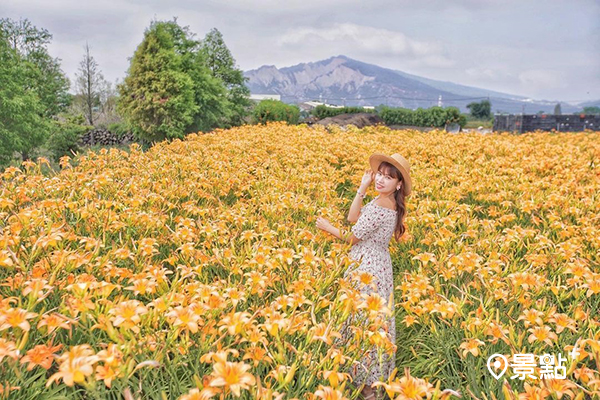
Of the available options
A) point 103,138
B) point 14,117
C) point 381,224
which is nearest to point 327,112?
point 103,138

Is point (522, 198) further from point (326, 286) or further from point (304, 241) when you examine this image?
point (326, 286)

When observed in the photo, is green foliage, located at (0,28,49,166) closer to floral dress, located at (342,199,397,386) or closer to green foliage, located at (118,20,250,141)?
green foliage, located at (118,20,250,141)

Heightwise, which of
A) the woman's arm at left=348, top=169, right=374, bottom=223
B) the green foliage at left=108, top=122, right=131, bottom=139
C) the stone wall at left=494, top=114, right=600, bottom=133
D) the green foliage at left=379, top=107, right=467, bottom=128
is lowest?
the woman's arm at left=348, top=169, right=374, bottom=223

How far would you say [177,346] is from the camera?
5.42 ft

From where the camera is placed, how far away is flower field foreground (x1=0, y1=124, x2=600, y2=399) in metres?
1.52

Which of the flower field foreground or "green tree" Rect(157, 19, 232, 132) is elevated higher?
"green tree" Rect(157, 19, 232, 132)

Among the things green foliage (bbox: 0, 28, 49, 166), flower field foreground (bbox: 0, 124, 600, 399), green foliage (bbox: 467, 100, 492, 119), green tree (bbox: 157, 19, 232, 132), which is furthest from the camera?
green foliage (bbox: 467, 100, 492, 119)

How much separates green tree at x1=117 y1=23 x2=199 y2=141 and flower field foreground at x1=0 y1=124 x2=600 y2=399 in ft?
22.4

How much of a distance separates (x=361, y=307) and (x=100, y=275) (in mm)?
1460

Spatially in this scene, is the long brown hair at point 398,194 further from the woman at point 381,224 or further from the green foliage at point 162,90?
the green foliage at point 162,90

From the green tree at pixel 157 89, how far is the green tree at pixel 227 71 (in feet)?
19.4

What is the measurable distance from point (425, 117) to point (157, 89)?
691 inches

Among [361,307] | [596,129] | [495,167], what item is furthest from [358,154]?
[596,129]

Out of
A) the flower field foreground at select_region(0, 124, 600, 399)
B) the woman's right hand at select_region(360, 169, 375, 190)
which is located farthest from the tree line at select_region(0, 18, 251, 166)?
the woman's right hand at select_region(360, 169, 375, 190)
